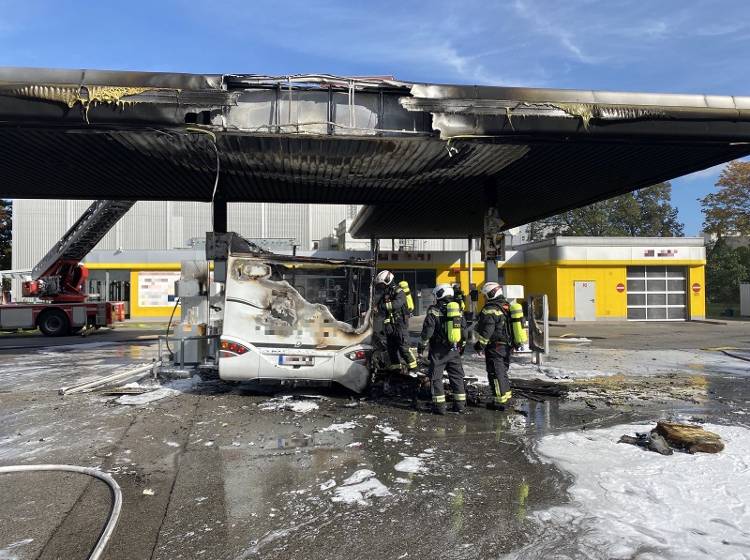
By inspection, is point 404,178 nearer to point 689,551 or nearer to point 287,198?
point 287,198

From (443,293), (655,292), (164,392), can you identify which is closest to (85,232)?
(164,392)

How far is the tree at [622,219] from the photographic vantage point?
45.2m

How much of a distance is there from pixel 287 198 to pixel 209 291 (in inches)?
220

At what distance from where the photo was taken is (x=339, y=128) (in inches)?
320

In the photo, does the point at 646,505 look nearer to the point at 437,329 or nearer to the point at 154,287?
the point at 437,329

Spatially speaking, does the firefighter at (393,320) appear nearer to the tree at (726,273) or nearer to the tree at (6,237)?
the tree at (726,273)

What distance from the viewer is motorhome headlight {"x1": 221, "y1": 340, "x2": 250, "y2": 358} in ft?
24.4

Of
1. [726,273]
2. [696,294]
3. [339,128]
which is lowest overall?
[696,294]

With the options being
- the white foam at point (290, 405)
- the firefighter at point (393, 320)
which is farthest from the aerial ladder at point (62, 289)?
the white foam at point (290, 405)

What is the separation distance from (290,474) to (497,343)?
3.62 meters

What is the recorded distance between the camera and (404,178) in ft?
37.7

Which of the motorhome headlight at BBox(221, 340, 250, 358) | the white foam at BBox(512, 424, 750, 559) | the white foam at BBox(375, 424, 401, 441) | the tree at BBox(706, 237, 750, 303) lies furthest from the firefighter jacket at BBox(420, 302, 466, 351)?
the tree at BBox(706, 237, 750, 303)

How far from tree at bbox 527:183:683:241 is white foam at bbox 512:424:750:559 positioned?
42.1 metres

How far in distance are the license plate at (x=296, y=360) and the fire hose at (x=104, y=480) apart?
299 cm
